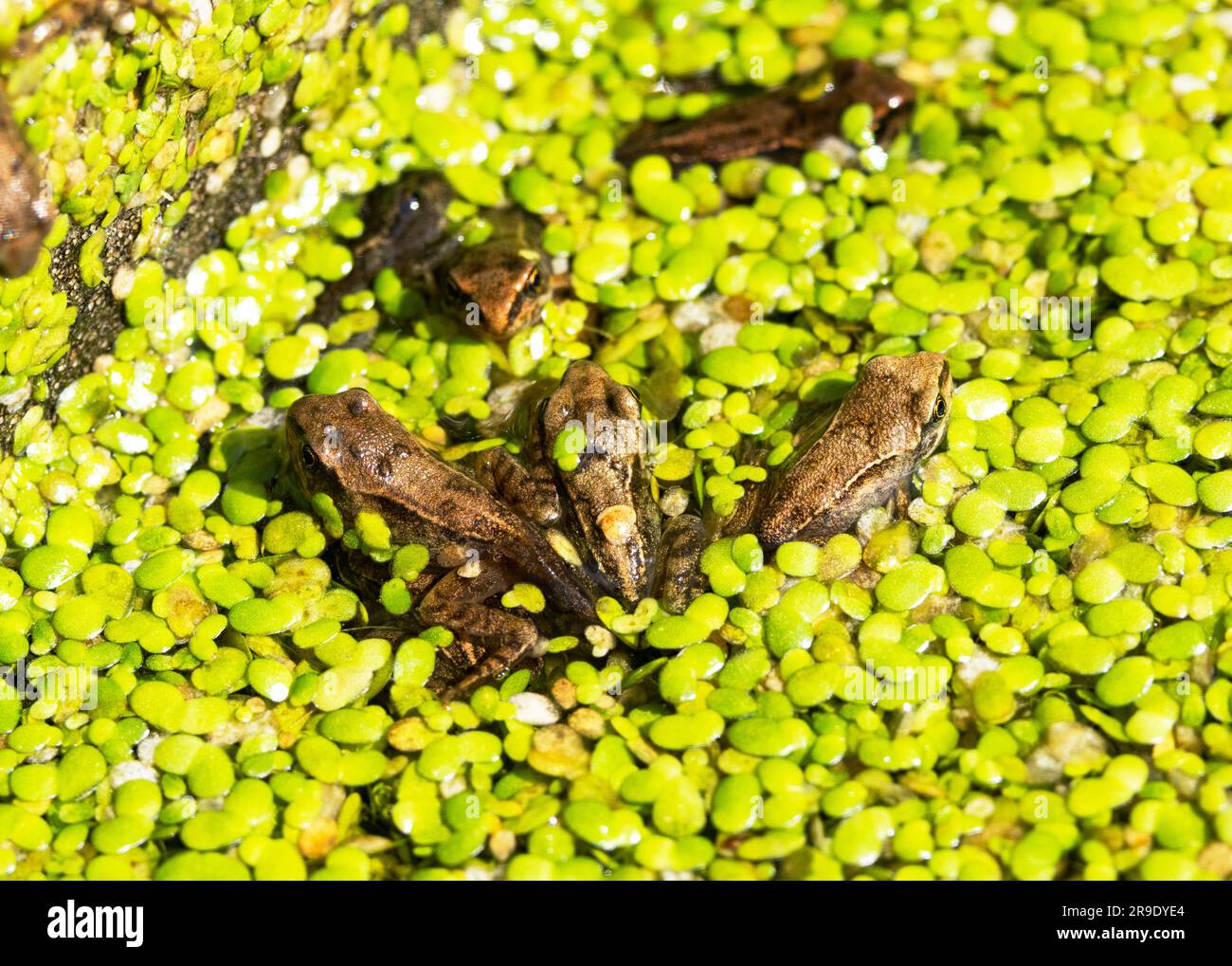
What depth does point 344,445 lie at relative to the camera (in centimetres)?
412

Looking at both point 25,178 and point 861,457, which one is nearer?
point 25,178

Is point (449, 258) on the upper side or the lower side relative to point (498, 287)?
upper

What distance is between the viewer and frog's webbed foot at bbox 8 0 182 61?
3545 mm

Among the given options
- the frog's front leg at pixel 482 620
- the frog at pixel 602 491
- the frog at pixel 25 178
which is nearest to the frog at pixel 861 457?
the frog at pixel 602 491

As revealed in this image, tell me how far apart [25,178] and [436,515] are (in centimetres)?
172

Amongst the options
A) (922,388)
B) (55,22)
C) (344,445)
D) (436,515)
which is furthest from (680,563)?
(55,22)

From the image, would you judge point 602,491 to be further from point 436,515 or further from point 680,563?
point 436,515

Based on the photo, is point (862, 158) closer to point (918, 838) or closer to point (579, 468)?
point (579, 468)

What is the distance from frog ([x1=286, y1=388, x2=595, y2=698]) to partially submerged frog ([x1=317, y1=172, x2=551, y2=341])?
2.65 feet

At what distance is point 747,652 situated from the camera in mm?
3787

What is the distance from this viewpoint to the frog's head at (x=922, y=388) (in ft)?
13.2

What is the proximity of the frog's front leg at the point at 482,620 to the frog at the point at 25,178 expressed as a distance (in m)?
1.76

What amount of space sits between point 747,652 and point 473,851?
1.09 m

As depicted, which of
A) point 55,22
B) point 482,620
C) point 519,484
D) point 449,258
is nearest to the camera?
point 55,22
